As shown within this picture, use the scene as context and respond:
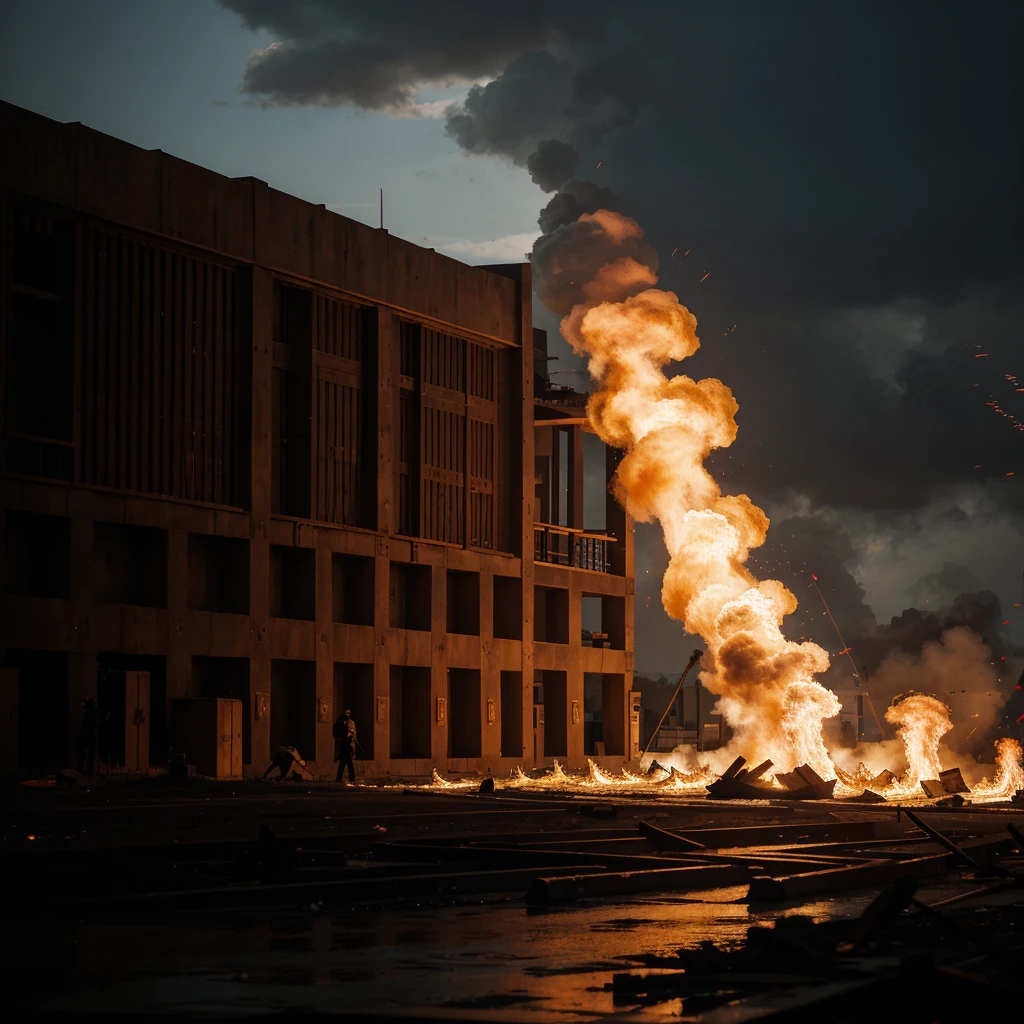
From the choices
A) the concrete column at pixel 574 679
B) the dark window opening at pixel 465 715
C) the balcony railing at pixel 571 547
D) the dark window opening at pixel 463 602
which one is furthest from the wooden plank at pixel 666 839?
the concrete column at pixel 574 679

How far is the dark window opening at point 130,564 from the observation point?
151ft

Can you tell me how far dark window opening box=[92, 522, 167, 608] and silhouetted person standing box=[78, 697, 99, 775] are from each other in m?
4.58

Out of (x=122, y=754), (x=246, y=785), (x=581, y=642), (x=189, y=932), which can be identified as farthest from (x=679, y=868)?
(x=581, y=642)

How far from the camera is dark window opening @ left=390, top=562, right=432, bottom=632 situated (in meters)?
59.5

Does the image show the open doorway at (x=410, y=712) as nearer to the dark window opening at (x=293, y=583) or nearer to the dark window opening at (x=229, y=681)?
the dark window opening at (x=293, y=583)

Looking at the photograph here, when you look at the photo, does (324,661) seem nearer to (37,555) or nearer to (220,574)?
(220,574)

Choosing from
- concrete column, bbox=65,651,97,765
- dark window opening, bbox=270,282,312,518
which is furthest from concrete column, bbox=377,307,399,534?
concrete column, bbox=65,651,97,765

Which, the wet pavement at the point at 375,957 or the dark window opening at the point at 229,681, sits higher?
the dark window opening at the point at 229,681

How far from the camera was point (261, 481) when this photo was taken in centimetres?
5122

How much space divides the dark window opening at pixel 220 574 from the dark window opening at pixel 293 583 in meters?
2.51

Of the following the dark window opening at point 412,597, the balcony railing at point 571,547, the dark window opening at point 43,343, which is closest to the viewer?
the dark window opening at point 43,343

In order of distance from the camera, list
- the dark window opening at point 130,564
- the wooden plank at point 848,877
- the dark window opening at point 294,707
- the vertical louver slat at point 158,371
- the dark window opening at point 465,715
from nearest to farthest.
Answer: the wooden plank at point 848,877
the vertical louver slat at point 158,371
the dark window opening at point 130,564
the dark window opening at point 294,707
the dark window opening at point 465,715

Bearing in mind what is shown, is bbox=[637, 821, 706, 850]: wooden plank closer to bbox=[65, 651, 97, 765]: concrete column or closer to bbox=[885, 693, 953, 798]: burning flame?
bbox=[65, 651, 97, 765]: concrete column

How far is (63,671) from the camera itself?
144 ft
